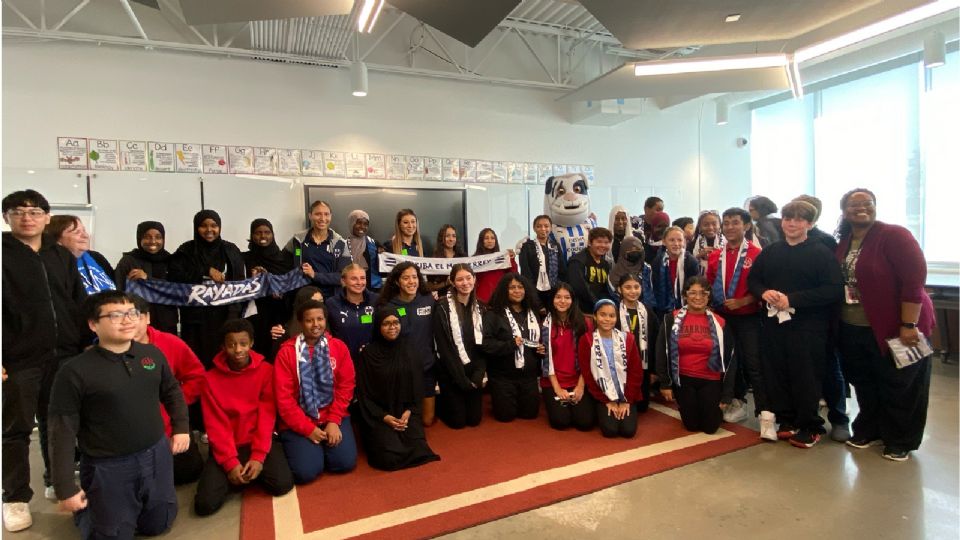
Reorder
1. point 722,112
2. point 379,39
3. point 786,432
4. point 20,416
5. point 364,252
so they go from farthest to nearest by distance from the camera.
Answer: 1. point 722,112
2. point 379,39
3. point 364,252
4. point 786,432
5. point 20,416

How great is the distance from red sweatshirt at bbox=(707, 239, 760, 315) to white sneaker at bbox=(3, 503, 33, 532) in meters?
4.26

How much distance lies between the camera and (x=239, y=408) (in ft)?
9.73

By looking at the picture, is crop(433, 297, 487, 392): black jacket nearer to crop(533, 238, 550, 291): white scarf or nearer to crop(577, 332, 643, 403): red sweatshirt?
crop(577, 332, 643, 403): red sweatshirt

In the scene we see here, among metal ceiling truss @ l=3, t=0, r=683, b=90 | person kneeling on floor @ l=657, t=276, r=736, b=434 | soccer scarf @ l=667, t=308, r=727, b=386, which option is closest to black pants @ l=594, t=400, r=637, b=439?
person kneeling on floor @ l=657, t=276, r=736, b=434

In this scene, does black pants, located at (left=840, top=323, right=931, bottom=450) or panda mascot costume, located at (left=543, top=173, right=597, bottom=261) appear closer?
black pants, located at (left=840, top=323, right=931, bottom=450)

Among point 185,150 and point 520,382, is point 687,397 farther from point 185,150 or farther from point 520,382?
point 185,150

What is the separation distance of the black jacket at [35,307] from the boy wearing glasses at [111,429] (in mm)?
555

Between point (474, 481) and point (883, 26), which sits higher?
point (883, 26)

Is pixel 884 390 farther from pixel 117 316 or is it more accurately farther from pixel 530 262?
pixel 117 316

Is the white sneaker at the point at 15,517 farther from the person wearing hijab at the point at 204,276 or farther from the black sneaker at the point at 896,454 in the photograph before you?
the black sneaker at the point at 896,454

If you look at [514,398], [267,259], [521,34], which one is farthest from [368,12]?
[521,34]

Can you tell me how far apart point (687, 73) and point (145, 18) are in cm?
578

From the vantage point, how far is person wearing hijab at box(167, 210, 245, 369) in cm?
Result: 382

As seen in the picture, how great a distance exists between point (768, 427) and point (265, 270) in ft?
12.6
